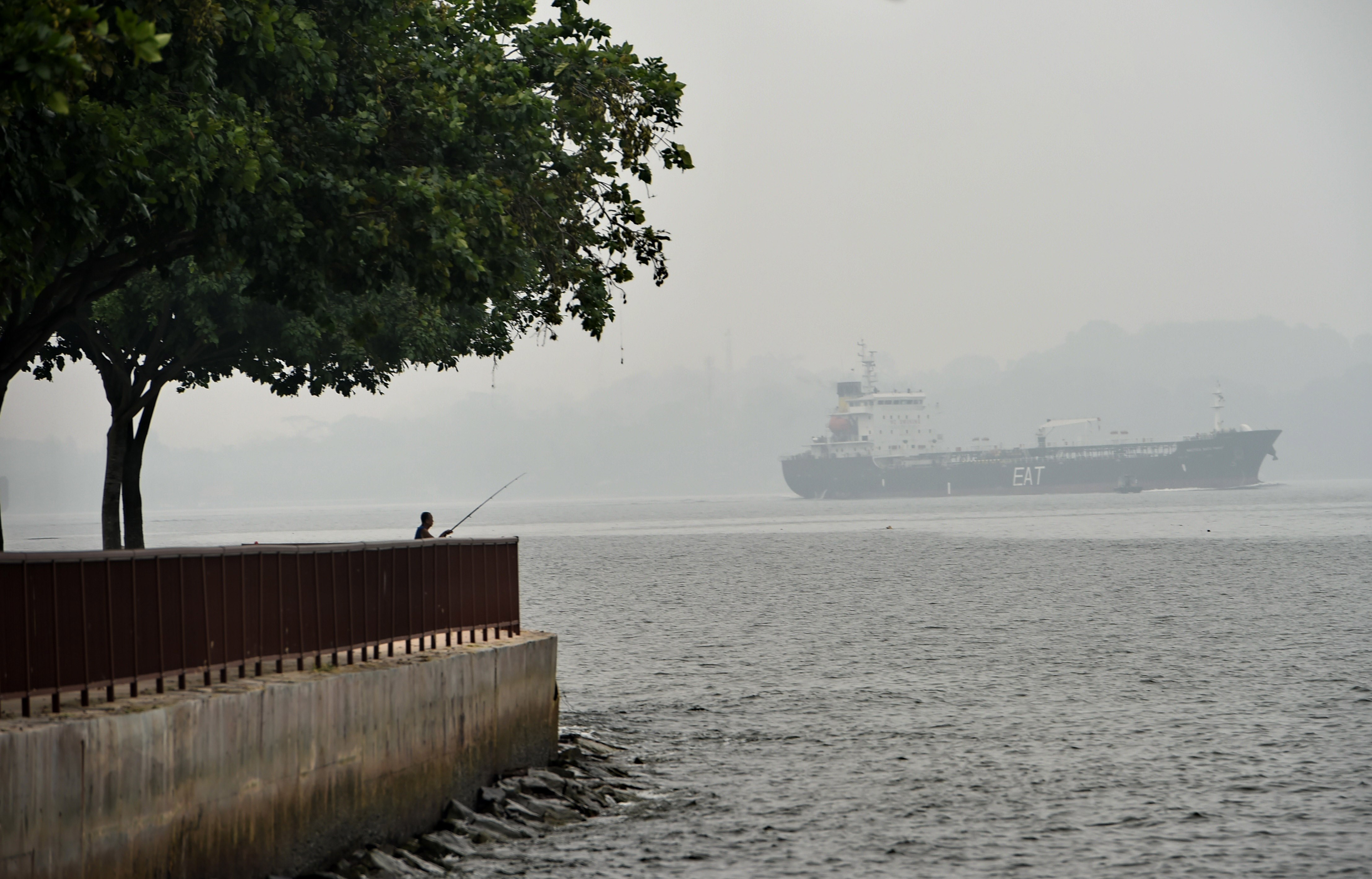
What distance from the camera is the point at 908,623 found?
3416 cm

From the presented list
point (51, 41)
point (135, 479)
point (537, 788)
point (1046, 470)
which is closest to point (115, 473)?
point (135, 479)

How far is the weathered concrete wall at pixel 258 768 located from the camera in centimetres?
752

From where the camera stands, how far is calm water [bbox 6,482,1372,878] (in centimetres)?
1188

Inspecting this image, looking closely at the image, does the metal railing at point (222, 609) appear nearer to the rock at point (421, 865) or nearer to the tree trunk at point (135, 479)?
the rock at point (421, 865)

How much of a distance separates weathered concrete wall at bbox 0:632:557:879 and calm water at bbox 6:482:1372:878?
1.17m

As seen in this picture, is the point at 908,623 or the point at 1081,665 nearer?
the point at 1081,665

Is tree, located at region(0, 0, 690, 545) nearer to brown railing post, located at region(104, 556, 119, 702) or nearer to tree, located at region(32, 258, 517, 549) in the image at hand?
brown railing post, located at region(104, 556, 119, 702)

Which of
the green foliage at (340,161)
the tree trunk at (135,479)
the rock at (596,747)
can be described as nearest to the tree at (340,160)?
the green foliage at (340,161)

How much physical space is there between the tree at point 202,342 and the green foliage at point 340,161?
7276 millimetres

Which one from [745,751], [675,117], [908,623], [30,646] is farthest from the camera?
[908,623]

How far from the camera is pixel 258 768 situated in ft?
30.8

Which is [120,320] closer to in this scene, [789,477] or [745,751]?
[745,751]

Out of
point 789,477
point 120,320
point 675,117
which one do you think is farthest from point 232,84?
point 789,477

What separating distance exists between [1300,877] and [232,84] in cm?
1192
